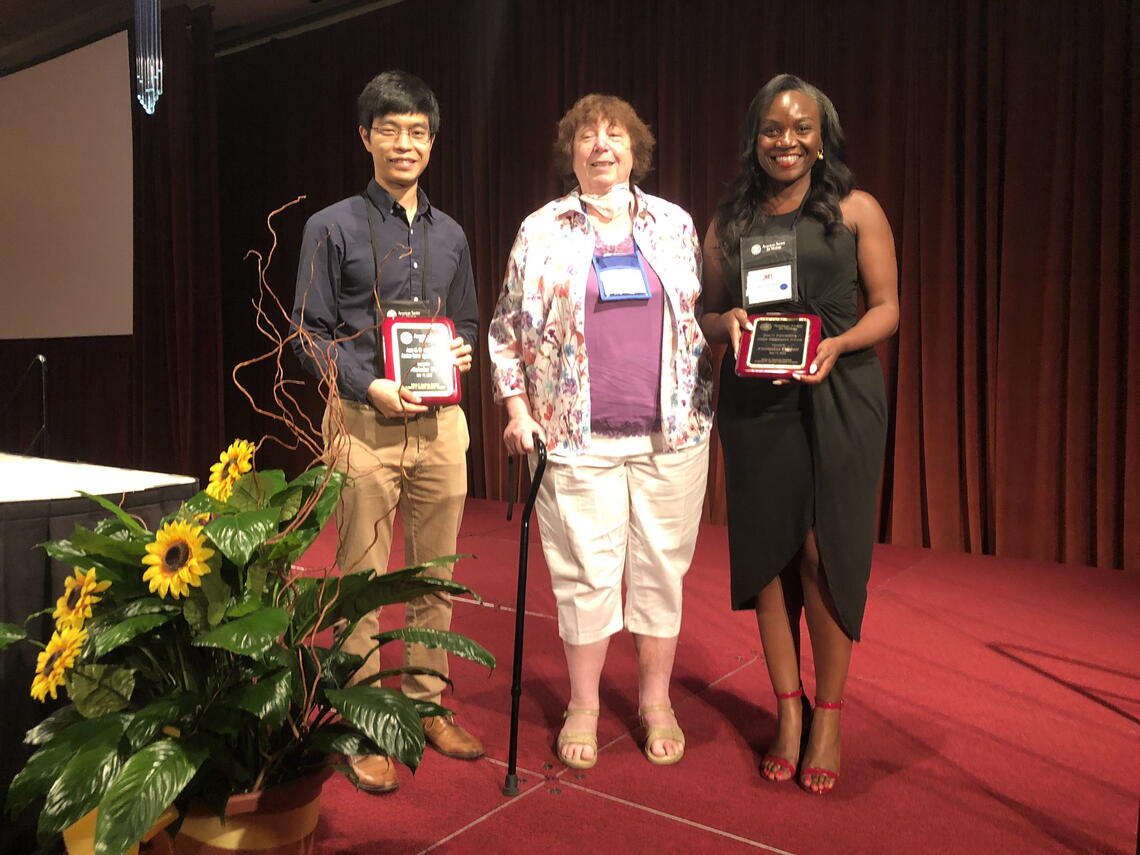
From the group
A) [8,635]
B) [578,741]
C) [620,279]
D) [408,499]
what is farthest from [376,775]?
[620,279]

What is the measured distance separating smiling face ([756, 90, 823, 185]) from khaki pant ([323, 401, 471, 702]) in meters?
0.90

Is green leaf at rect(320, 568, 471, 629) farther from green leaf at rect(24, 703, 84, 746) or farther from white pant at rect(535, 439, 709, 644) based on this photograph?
white pant at rect(535, 439, 709, 644)

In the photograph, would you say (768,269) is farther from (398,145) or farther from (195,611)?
(195,611)

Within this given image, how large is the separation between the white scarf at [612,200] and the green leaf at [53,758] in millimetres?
1380

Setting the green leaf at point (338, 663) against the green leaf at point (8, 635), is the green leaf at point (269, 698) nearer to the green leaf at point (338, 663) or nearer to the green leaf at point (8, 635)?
the green leaf at point (338, 663)

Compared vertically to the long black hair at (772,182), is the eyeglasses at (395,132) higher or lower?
higher

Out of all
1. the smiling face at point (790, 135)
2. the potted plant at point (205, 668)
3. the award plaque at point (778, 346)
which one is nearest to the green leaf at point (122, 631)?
the potted plant at point (205, 668)

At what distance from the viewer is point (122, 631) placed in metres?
1.19

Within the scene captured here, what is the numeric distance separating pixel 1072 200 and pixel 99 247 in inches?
257

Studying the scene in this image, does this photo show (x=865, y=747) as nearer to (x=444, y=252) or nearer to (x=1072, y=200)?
(x=444, y=252)

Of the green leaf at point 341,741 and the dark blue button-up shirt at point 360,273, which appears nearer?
the green leaf at point 341,741

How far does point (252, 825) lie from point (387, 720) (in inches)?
8.5

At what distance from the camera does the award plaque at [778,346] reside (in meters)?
1.92

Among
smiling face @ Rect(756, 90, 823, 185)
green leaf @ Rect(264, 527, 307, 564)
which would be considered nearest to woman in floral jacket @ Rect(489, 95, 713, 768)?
smiling face @ Rect(756, 90, 823, 185)
